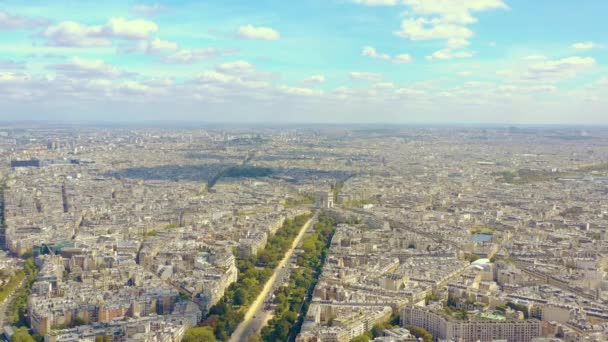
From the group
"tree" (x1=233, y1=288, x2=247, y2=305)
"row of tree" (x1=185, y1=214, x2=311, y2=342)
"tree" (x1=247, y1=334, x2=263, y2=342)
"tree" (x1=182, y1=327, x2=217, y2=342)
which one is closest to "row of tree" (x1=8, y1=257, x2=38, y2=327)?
"tree" (x1=182, y1=327, x2=217, y2=342)

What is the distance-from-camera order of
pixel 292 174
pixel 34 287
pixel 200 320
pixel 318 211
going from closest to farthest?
pixel 200 320
pixel 34 287
pixel 318 211
pixel 292 174

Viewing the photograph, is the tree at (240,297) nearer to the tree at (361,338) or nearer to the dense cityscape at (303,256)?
the dense cityscape at (303,256)

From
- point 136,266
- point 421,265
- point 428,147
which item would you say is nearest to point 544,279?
point 421,265

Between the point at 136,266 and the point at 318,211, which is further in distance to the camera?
the point at 318,211

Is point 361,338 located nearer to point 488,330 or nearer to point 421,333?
→ point 421,333

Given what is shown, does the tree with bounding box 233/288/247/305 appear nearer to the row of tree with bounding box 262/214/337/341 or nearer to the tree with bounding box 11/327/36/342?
the row of tree with bounding box 262/214/337/341

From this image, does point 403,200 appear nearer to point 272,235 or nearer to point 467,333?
point 272,235

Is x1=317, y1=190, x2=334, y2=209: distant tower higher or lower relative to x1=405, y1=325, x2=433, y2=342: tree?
higher
